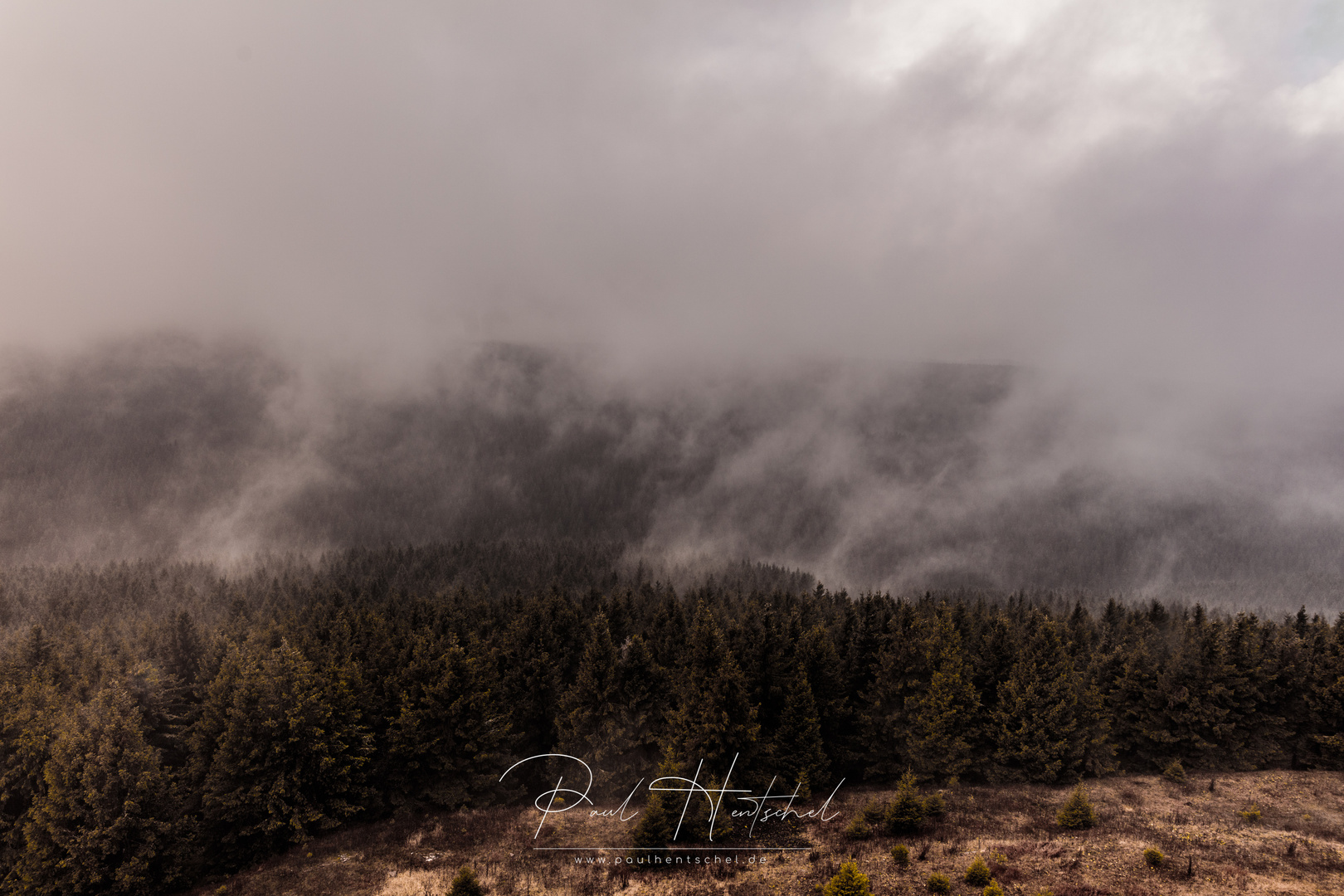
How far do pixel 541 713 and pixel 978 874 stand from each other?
4871 centimetres

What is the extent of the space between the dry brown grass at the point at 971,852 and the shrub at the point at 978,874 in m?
0.62

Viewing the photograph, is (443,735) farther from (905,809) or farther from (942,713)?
(942,713)

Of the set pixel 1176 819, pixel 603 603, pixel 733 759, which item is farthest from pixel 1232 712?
pixel 603 603

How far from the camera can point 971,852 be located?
44.0 metres

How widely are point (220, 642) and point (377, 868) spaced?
30157 millimetres

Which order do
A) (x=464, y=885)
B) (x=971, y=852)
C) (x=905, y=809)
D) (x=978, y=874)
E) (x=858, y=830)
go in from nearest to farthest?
(x=978, y=874) < (x=464, y=885) < (x=971, y=852) < (x=905, y=809) < (x=858, y=830)

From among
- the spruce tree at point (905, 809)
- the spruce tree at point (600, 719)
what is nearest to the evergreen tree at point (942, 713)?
the spruce tree at point (905, 809)

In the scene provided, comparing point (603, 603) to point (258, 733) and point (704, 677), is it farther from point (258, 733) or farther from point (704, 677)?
point (258, 733)

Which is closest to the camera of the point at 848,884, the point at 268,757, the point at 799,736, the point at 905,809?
the point at 848,884

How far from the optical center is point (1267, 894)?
34.8 m

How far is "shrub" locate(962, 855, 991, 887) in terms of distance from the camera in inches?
1485

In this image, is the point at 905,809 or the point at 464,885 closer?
the point at 464,885

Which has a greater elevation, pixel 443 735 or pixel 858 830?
pixel 443 735

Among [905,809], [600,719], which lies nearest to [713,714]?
[905,809]
